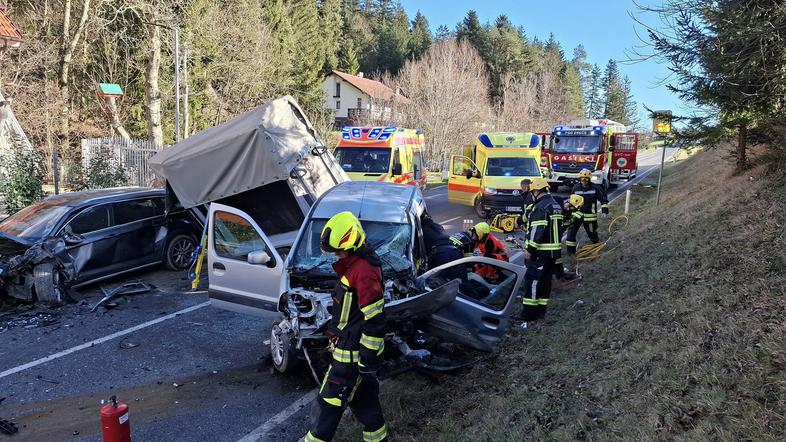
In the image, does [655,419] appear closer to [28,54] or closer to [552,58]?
[28,54]

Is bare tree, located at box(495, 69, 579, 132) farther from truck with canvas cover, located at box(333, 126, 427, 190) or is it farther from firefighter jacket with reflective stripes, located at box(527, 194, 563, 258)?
firefighter jacket with reflective stripes, located at box(527, 194, 563, 258)

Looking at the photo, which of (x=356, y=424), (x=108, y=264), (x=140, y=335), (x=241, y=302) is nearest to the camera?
(x=356, y=424)

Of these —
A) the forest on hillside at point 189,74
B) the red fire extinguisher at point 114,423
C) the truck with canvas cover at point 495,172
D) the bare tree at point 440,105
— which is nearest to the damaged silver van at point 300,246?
the red fire extinguisher at point 114,423

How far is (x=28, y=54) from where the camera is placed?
19.6 metres

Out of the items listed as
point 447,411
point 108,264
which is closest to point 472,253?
point 447,411

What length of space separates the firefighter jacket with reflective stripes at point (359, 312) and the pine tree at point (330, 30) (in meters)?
51.6

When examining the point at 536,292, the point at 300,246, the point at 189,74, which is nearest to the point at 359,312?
the point at 300,246

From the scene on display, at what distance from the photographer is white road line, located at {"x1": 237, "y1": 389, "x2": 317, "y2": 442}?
4117mm

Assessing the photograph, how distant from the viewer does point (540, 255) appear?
6.54 meters

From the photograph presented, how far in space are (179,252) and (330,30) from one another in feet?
163

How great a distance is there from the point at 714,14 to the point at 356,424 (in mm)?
7537

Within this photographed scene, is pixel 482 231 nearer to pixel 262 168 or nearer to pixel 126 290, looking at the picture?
pixel 262 168

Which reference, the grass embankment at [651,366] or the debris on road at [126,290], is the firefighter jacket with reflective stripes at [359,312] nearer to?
the grass embankment at [651,366]

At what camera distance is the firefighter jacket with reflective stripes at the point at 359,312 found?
336cm
